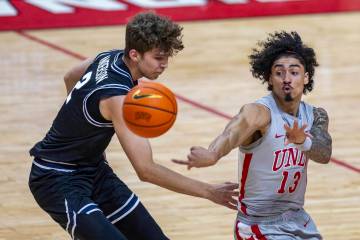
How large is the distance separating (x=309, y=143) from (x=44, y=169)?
166 cm

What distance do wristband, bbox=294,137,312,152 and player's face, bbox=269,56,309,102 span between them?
0.33m

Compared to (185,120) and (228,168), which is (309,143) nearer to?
(228,168)

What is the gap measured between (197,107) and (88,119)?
6.29 metres

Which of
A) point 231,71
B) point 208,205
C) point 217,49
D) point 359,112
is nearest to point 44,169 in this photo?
point 208,205

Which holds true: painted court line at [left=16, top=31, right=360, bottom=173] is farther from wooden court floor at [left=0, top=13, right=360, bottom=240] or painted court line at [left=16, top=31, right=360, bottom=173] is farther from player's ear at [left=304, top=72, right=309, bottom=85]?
player's ear at [left=304, top=72, right=309, bottom=85]

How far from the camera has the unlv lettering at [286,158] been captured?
671 centimetres

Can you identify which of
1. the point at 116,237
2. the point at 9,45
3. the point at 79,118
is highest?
the point at 79,118

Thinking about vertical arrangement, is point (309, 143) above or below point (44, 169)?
above

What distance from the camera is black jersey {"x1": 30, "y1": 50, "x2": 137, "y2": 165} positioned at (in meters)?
6.48

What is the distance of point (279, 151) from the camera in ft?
22.0

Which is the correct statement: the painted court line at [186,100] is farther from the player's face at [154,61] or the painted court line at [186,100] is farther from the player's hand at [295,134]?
the player's face at [154,61]

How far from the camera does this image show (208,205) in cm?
934

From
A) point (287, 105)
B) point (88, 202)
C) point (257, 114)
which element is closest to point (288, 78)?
point (287, 105)

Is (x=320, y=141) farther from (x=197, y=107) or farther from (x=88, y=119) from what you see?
(x=197, y=107)
